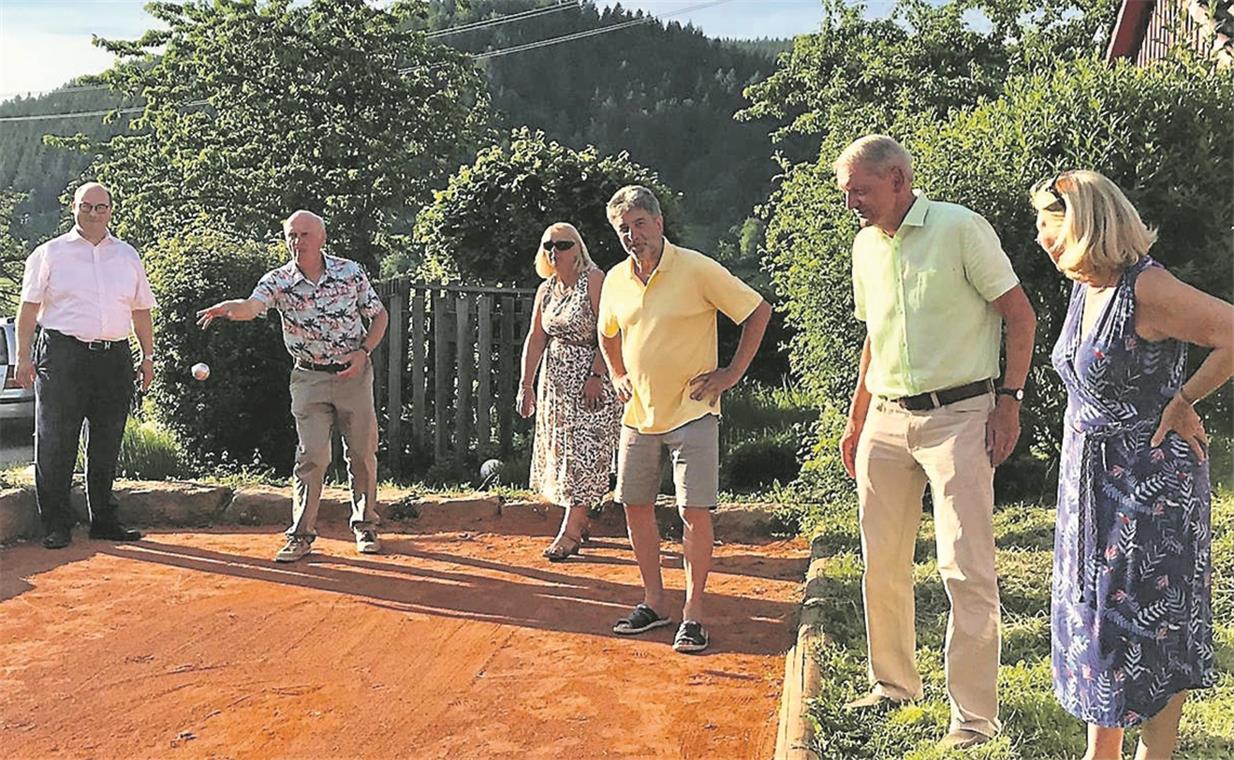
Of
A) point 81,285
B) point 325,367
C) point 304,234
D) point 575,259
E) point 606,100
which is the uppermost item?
point 606,100

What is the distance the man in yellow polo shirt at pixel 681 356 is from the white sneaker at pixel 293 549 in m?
2.42

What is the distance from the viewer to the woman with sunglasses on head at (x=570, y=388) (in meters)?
6.29

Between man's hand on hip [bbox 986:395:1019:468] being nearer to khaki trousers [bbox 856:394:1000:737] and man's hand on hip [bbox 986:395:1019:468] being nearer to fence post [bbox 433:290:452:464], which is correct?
khaki trousers [bbox 856:394:1000:737]

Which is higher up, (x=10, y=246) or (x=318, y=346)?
(x=10, y=246)

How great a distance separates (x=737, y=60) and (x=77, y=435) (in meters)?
28.0

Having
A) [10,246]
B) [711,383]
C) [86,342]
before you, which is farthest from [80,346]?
[10,246]

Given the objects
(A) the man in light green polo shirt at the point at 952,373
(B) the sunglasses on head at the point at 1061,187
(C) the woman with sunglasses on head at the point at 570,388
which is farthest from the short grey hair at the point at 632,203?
(B) the sunglasses on head at the point at 1061,187

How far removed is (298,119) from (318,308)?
16.1m

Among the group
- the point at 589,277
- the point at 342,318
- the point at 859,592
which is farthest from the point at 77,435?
the point at 859,592

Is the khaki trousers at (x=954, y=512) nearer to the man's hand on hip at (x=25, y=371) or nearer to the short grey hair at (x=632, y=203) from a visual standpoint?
the short grey hair at (x=632, y=203)

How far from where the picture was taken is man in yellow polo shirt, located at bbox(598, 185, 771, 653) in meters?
4.71

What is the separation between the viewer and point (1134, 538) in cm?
294

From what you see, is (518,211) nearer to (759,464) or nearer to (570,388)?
(759,464)

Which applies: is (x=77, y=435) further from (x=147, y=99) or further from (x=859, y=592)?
(x=147, y=99)
